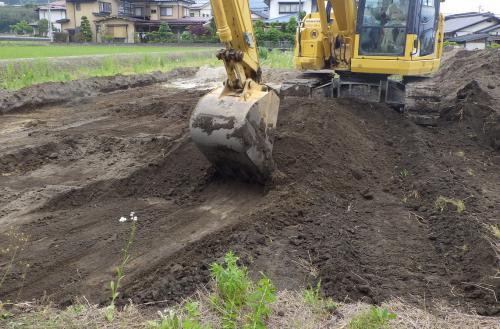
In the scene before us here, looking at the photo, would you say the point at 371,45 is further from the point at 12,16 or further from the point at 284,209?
the point at 12,16

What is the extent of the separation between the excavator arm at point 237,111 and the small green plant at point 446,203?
6.60 ft

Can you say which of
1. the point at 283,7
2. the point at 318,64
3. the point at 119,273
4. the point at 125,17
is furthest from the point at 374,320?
the point at 283,7

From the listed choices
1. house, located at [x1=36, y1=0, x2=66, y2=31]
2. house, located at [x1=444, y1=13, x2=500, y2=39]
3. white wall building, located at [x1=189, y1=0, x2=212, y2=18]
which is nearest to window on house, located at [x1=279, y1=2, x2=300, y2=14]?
white wall building, located at [x1=189, y1=0, x2=212, y2=18]

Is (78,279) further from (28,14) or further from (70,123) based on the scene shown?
(28,14)

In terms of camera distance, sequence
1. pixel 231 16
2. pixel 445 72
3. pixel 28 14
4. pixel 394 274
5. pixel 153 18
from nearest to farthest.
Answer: pixel 394 274, pixel 231 16, pixel 445 72, pixel 153 18, pixel 28 14

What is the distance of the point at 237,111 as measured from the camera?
5863 mm

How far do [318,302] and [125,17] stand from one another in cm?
5847

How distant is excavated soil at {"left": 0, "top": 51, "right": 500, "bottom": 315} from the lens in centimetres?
446

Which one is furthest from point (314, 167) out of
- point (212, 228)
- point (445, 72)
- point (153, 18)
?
point (153, 18)

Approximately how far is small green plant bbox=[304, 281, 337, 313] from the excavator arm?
2271 millimetres

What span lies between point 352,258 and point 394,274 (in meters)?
0.40

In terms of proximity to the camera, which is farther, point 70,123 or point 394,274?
point 70,123

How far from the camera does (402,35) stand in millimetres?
9391

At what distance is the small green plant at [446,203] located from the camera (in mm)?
5887
